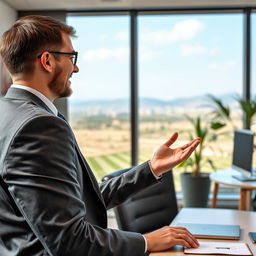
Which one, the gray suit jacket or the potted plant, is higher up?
the gray suit jacket

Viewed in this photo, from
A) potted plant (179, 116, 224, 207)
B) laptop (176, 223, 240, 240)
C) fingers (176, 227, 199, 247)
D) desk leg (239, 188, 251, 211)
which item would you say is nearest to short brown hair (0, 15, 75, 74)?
fingers (176, 227, 199, 247)

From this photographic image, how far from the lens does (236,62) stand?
4121 mm

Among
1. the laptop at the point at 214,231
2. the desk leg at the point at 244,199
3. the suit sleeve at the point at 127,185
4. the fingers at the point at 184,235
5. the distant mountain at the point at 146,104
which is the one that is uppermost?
the distant mountain at the point at 146,104

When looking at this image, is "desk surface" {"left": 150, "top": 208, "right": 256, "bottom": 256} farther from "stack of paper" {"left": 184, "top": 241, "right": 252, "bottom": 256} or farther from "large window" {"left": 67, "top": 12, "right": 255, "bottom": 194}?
"large window" {"left": 67, "top": 12, "right": 255, "bottom": 194}

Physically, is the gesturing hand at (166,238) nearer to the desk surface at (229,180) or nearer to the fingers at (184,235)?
the fingers at (184,235)

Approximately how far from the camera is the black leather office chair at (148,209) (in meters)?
1.91

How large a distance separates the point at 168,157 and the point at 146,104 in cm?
292

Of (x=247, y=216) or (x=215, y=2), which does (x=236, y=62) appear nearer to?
(x=215, y=2)

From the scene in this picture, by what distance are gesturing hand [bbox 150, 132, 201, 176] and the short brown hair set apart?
48 cm

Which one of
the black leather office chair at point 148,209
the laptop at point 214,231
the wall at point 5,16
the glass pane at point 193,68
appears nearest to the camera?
the laptop at point 214,231

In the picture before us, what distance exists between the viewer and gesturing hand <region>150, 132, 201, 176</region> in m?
1.31

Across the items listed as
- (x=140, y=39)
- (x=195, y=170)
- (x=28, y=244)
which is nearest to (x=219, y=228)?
(x=28, y=244)

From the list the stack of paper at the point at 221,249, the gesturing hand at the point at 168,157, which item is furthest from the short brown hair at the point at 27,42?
the stack of paper at the point at 221,249

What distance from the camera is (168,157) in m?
1.33
